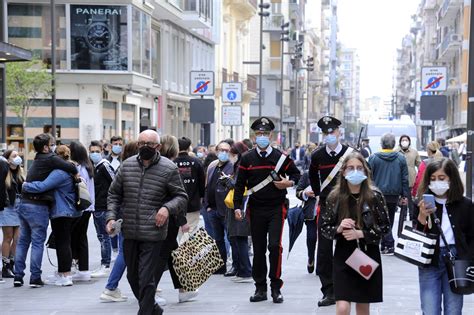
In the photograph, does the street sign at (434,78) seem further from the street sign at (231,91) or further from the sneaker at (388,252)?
the street sign at (231,91)

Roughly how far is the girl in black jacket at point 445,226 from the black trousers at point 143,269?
9.17 feet

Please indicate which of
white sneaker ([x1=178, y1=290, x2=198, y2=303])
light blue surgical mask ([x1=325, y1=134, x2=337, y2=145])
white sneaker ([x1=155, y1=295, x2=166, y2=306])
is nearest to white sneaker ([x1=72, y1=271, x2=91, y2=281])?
white sneaker ([x1=155, y1=295, x2=166, y2=306])

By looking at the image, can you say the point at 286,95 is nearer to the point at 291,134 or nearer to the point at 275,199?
the point at 291,134

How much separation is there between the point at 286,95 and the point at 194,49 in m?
41.6

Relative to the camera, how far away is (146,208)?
899 centimetres

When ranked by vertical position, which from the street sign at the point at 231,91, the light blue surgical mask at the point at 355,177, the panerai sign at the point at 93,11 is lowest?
the light blue surgical mask at the point at 355,177

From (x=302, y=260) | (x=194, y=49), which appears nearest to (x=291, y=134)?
(x=194, y=49)

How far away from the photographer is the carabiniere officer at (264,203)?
34.7 ft

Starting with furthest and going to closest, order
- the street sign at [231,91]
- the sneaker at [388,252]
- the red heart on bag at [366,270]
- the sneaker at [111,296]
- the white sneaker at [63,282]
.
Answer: the street sign at [231,91], the sneaker at [388,252], the white sneaker at [63,282], the sneaker at [111,296], the red heart on bag at [366,270]

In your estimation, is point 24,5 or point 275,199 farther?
point 24,5

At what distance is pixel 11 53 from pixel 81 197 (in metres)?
5.35

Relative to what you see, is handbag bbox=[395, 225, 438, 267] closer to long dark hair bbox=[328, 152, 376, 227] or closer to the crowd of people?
the crowd of people

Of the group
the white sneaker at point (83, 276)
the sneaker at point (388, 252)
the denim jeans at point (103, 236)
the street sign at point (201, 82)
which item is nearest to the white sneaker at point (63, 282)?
the white sneaker at point (83, 276)

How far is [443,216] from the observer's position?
7.16 metres
